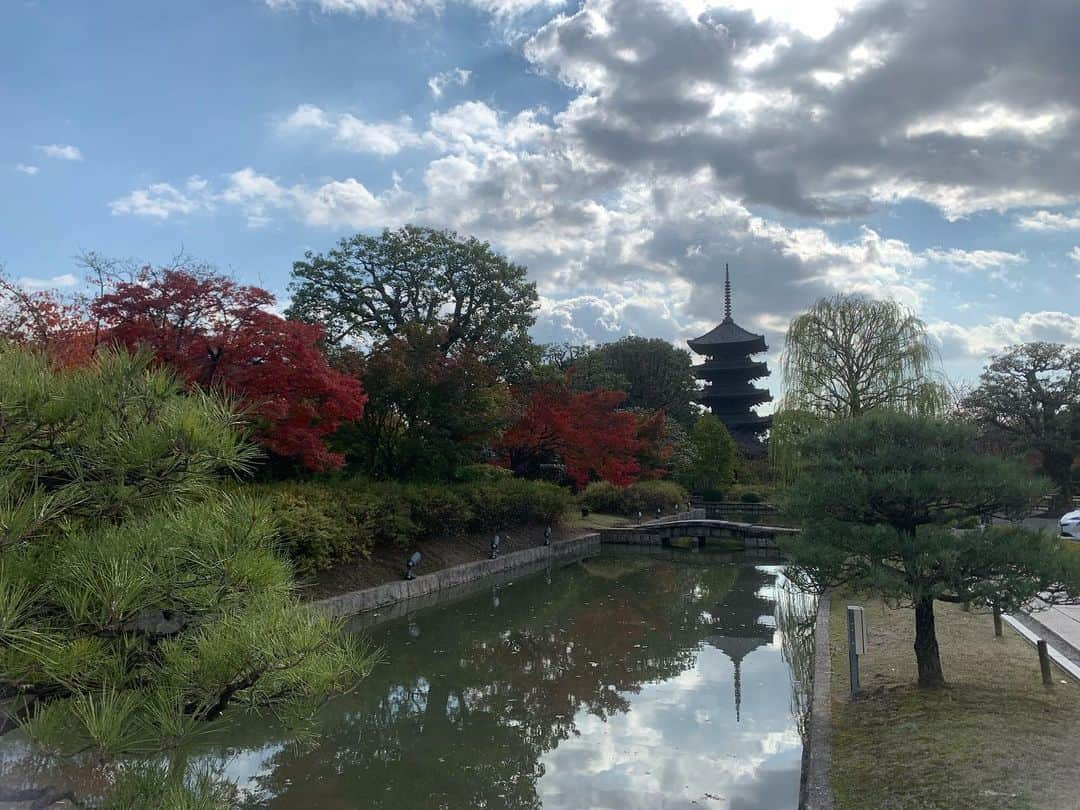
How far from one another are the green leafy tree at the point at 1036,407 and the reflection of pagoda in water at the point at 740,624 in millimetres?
→ 14829

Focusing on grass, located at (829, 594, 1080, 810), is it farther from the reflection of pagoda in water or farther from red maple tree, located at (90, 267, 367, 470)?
red maple tree, located at (90, 267, 367, 470)

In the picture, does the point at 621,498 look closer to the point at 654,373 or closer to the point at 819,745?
the point at 654,373

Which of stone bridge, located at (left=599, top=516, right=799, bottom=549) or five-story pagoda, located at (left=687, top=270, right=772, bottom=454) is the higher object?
five-story pagoda, located at (left=687, top=270, right=772, bottom=454)

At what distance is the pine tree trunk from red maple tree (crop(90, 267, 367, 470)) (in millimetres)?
7544

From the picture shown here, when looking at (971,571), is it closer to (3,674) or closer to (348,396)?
(3,674)

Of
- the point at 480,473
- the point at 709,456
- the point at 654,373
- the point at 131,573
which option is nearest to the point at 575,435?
the point at 480,473

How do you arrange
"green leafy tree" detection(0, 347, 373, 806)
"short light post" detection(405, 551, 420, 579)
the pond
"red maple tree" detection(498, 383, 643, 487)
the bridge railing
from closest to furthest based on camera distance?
"green leafy tree" detection(0, 347, 373, 806), the pond, "short light post" detection(405, 551, 420, 579), "red maple tree" detection(498, 383, 643, 487), the bridge railing

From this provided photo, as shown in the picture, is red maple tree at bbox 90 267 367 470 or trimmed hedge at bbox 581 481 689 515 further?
trimmed hedge at bbox 581 481 689 515

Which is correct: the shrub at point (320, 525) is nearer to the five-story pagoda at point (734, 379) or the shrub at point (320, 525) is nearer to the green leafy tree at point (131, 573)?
the green leafy tree at point (131, 573)

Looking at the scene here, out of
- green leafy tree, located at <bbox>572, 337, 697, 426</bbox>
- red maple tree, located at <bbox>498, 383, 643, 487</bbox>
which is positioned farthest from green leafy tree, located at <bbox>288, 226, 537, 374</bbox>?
green leafy tree, located at <bbox>572, 337, 697, 426</bbox>

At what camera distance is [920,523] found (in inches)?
237

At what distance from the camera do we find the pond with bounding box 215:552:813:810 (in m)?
5.12

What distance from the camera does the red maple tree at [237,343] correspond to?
9898 millimetres

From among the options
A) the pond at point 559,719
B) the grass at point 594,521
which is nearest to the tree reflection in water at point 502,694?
the pond at point 559,719
